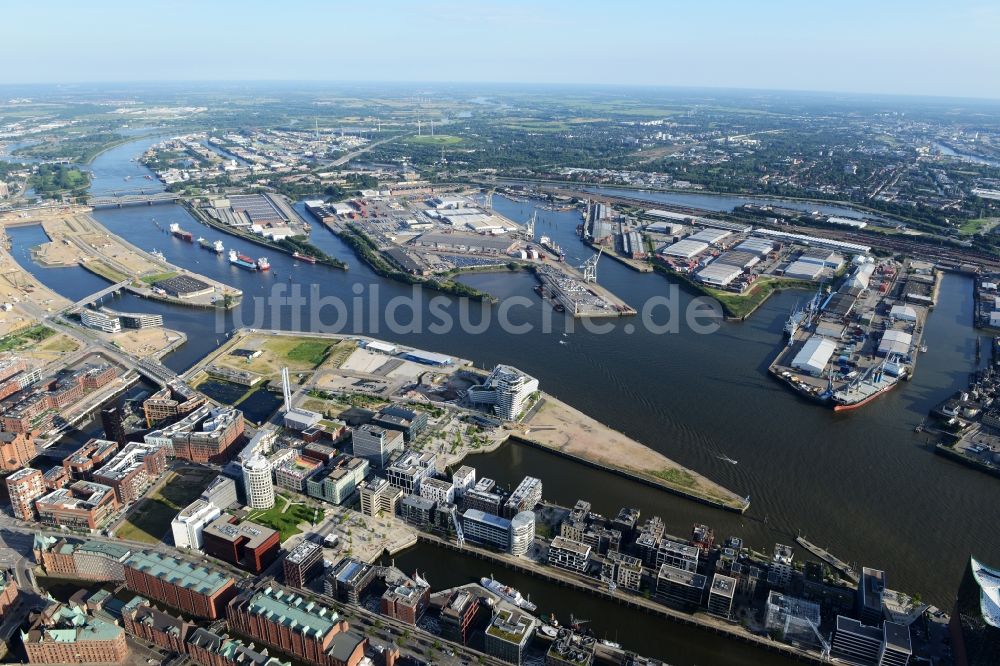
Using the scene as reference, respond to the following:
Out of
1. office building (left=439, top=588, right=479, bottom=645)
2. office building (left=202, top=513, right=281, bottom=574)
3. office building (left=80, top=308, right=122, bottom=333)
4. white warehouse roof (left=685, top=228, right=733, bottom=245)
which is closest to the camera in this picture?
office building (left=439, top=588, right=479, bottom=645)

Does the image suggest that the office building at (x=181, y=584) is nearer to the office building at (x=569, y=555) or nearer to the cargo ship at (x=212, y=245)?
the office building at (x=569, y=555)

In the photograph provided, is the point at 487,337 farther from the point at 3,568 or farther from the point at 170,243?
the point at 170,243

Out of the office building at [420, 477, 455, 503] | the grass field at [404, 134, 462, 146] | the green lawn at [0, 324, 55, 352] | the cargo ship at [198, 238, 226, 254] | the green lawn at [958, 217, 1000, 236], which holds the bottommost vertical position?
the office building at [420, 477, 455, 503]

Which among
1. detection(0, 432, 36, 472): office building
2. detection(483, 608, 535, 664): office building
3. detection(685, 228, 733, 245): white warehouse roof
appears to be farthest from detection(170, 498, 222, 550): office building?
detection(685, 228, 733, 245): white warehouse roof

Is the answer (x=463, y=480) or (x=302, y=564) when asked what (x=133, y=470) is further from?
(x=463, y=480)

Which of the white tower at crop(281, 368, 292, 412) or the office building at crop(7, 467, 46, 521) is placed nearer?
the office building at crop(7, 467, 46, 521)

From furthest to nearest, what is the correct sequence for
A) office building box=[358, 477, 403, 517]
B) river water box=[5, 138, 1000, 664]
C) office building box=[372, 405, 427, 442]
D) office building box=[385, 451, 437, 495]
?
office building box=[372, 405, 427, 442] → office building box=[385, 451, 437, 495] → office building box=[358, 477, 403, 517] → river water box=[5, 138, 1000, 664]

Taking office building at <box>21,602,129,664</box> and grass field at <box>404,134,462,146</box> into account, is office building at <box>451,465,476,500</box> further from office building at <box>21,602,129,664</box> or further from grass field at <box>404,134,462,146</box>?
grass field at <box>404,134,462,146</box>
